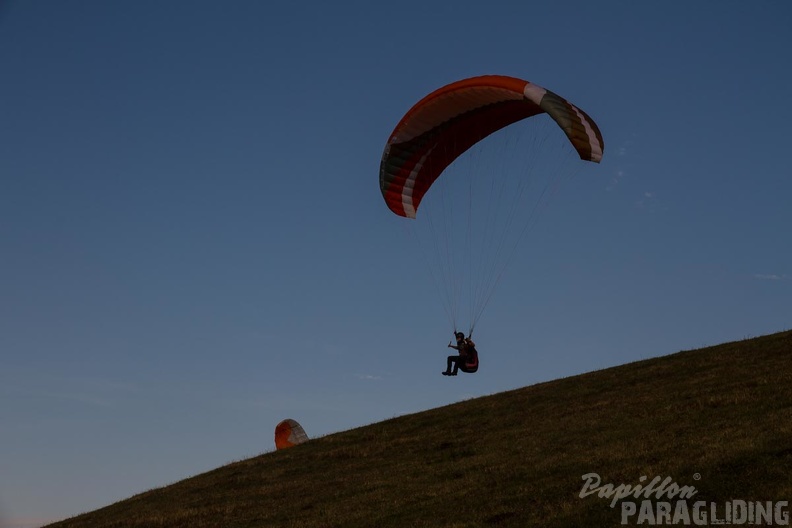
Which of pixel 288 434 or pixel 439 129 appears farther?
pixel 288 434

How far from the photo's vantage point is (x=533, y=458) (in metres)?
22.0

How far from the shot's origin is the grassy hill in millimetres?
17141

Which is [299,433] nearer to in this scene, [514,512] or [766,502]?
[514,512]

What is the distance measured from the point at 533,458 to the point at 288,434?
19.6 m

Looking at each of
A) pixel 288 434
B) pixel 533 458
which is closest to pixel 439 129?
pixel 533 458

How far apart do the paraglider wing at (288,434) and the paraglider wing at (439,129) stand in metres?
14.5

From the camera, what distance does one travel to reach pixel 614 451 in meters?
20.4

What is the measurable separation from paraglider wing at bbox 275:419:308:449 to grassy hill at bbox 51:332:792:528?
4645 mm

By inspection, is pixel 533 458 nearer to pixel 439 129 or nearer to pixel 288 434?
pixel 439 129

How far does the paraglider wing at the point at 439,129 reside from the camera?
26.3 m

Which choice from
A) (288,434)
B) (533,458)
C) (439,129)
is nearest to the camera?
(533,458)

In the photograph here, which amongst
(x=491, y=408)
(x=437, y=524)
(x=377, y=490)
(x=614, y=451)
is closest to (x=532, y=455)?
(x=614, y=451)

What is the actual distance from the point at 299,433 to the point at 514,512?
76.9 ft

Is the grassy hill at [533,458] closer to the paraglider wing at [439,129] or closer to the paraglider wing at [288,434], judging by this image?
the paraglider wing at [288,434]
